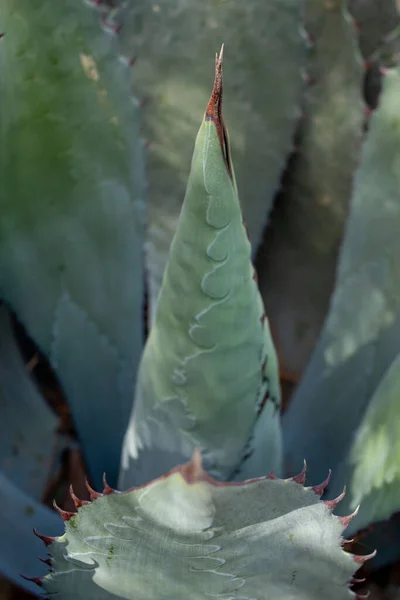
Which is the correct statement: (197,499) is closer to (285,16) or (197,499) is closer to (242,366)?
(242,366)

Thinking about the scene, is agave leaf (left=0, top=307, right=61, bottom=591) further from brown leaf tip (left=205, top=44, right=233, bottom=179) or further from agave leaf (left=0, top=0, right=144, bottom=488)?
brown leaf tip (left=205, top=44, right=233, bottom=179)

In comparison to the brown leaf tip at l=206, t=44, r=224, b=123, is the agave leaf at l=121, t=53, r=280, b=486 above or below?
below

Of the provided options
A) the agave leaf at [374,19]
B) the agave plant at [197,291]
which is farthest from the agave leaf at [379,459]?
the agave leaf at [374,19]

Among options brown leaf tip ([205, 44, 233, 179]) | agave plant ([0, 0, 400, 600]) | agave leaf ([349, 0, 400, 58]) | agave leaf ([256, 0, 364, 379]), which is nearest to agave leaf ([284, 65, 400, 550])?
agave plant ([0, 0, 400, 600])

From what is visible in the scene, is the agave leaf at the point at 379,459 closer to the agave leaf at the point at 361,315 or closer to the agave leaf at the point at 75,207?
the agave leaf at the point at 361,315

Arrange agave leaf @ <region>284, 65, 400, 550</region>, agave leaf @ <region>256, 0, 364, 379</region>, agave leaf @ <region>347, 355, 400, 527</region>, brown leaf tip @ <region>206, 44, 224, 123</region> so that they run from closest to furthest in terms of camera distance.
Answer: brown leaf tip @ <region>206, 44, 224, 123</region>
agave leaf @ <region>347, 355, 400, 527</region>
agave leaf @ <region>284, 65, 400, 550</region>
agave leaf @ <region>256, 0, 364, 379</region>

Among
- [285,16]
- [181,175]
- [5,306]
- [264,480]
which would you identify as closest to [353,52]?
[285,16]
